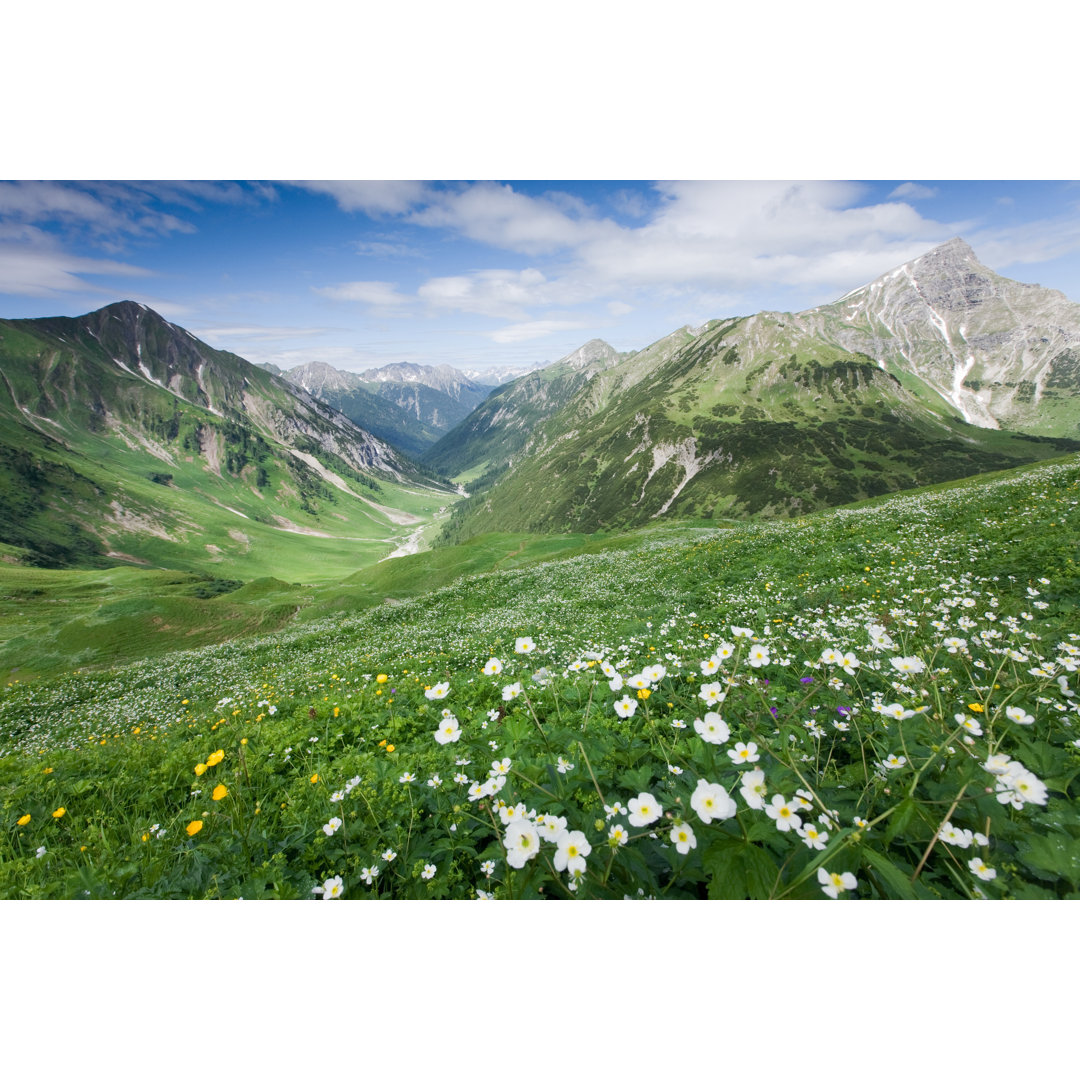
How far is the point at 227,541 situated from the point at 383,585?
132 m

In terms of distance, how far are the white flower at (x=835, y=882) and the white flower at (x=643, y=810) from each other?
0.75 meters

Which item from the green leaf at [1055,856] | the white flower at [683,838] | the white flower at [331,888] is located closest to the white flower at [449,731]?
the white flower at [331,888]

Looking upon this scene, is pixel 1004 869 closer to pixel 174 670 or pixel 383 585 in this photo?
pixel 174 670

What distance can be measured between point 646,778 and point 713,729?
607mm

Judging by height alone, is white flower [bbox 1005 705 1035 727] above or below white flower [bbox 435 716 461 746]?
below

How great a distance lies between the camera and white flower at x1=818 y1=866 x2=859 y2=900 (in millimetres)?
2084

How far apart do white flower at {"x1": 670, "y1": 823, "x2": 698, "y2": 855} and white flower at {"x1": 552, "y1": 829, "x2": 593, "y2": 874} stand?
43 cm

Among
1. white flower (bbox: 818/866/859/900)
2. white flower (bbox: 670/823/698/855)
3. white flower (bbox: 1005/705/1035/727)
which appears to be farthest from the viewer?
white flower (bbox: 1005/705/1035/727)

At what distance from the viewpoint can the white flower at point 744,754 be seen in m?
2.83

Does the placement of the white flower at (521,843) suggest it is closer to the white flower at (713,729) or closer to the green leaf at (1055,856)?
the white flower at (713,729)

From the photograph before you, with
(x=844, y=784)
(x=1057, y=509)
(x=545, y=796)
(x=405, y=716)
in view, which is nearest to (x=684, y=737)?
(x=844, y=784)

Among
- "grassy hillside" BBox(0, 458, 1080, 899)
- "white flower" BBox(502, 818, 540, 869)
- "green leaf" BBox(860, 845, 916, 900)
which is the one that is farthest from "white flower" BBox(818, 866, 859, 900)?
"white flower" BBox(502, 818, 540, 869)

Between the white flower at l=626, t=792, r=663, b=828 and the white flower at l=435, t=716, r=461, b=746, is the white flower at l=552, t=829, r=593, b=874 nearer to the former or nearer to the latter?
the white flower at l=626, t=792, r=663, b=828

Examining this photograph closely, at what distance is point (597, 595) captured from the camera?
1598 centimetres
